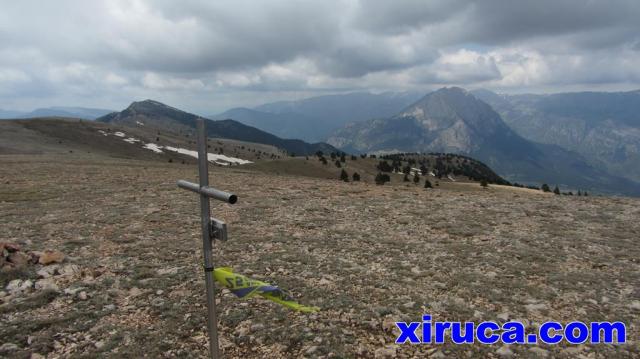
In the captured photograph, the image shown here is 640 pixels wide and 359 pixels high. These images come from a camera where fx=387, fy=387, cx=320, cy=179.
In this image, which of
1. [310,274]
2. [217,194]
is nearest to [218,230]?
[217,194]

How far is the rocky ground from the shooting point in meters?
8.58

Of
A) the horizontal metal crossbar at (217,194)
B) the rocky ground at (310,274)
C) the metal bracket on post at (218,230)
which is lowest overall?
the rocky ground at (310,274)

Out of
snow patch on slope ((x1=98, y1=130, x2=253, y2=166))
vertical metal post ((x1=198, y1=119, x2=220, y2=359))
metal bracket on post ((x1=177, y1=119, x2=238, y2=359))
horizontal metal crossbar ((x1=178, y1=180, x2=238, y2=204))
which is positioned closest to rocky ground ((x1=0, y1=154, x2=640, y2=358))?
vertical metal post ((x1=198, y1=119, x2=220, y2=359))

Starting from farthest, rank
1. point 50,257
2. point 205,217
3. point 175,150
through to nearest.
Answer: point 175,150
point 50,257
point 205,217

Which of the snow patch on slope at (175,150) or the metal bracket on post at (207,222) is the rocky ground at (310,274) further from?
the snow patch on slope at (175,150)

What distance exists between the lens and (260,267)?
1253 centimetres

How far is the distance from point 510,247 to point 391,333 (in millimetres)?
7847

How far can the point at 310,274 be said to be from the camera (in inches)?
471

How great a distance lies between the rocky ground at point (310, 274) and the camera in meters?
8.58

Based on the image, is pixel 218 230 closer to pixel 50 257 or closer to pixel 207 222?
pixel 207 222

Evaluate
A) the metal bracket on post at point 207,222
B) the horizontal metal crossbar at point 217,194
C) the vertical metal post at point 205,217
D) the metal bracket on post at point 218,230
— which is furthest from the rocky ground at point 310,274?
the horizontal metal crossbar at point 217,194

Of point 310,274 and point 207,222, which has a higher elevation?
point 207,222

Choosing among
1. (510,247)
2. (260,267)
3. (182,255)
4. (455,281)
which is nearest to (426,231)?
(510,247)

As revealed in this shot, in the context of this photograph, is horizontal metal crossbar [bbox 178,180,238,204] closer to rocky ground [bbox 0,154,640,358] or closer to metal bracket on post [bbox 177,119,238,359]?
metal bracket on post [bbox 177,119,238,359]
